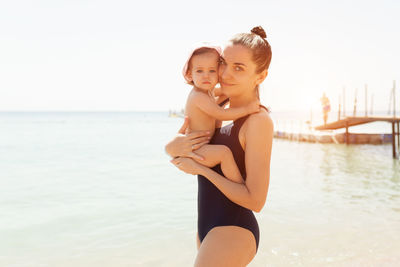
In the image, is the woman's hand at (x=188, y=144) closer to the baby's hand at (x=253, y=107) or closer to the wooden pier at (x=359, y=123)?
the baby's hand at (x=253, y=107)

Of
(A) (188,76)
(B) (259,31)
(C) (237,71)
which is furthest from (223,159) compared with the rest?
(B) (259,31)

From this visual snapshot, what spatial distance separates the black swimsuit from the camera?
1.92m

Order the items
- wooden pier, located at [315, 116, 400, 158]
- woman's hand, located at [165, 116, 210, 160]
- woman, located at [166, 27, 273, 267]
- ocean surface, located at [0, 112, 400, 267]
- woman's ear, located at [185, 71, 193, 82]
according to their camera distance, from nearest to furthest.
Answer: woman, located at [166, 27, 273, 267]
woman's hand, located at [165, 116, 210, 160]
woman's ear, located at [185, 71, 193, 82]
ocean surface, located at [0, 112, 400, 267]
wooden pier, located at [315, 116, 400, 158]

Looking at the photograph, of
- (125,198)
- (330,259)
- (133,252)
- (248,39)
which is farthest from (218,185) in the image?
(125,198)

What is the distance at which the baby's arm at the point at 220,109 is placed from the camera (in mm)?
1926

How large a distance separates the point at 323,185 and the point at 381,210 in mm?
3731

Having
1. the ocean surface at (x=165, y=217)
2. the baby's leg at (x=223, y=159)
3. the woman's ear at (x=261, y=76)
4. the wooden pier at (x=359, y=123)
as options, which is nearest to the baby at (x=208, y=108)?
the baby's leg at (x=223, y=159)

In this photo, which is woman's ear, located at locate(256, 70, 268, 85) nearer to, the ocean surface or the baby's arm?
the baby's arm

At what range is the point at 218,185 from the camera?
6.12 feet

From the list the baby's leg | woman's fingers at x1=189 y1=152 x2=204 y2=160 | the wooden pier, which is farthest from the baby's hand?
the wooden pier

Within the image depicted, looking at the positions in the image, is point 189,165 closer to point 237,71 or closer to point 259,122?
point 259,122

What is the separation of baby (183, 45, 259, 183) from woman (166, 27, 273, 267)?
42 millimetres

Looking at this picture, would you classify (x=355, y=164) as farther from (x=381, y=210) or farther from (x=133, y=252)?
(x=133, y=252)

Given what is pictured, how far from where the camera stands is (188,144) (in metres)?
1.97
